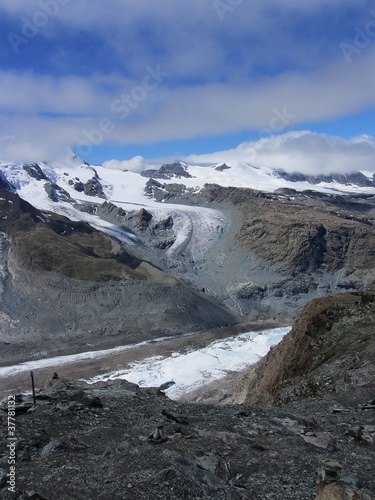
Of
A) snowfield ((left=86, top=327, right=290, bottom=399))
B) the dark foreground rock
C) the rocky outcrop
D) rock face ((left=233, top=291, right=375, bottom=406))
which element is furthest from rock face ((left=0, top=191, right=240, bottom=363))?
the rocky outcrop

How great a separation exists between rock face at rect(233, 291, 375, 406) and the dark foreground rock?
3316 millimetres

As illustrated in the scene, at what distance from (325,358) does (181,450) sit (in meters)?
12.9

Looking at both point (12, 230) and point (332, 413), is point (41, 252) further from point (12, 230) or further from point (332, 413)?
point (332, 413)

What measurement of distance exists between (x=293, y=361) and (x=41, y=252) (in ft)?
260

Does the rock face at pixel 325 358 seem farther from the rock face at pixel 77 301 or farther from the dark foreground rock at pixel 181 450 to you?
the rock face at pixel 77 301

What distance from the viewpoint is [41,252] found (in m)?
94.8

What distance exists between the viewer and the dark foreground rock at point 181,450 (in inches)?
334

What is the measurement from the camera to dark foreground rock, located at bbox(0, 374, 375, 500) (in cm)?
848

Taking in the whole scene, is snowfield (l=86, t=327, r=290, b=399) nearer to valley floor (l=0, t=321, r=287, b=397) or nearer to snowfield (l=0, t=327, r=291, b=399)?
snowfield (l=0, t=327, r=291, b=399)

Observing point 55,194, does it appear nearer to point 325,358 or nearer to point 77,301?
point 77,301

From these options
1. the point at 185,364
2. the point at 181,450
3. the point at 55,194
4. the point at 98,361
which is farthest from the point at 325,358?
the point at 55,194

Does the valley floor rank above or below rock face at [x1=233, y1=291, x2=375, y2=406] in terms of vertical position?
below

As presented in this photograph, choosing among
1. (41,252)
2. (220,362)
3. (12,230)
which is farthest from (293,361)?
(12,230)

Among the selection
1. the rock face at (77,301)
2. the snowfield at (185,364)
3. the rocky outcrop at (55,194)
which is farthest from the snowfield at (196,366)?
the rocky outcrop at (55,194)
